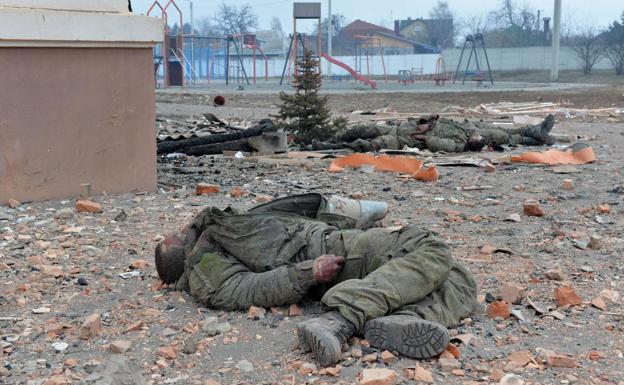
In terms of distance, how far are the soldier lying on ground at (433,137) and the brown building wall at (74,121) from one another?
385 centimetres

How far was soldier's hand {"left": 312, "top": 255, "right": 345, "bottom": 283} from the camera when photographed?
416 centimetres

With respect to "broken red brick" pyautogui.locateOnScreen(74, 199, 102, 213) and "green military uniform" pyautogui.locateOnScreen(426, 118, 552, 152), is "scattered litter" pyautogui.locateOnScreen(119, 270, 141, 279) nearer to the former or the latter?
"broken red brick" pyautogui.locateOnScreen(74, 199, 102, 213)

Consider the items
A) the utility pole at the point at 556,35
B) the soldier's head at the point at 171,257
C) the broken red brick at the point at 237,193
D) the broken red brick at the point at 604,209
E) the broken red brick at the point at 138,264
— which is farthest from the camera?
the utility pole at the point at 556,35

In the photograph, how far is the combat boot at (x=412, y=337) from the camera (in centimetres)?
352

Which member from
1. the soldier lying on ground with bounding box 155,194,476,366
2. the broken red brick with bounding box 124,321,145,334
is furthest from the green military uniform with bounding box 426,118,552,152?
the broken red brick with bounding box 124,321,145,334

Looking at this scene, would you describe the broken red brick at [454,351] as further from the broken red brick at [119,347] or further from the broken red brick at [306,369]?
the broken red brick at [119,347]

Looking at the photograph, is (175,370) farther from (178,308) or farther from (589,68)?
(589,68)

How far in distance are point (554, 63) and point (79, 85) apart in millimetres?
33238

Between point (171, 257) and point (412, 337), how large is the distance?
5.67ft

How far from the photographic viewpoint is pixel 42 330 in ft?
13.7

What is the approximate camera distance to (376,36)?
68125 millimetres

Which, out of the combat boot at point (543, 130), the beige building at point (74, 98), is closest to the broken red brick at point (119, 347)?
the beige building at point (74, 98)

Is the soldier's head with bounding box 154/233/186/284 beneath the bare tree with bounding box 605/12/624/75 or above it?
beneath

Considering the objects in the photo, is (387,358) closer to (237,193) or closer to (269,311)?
(269,311)
